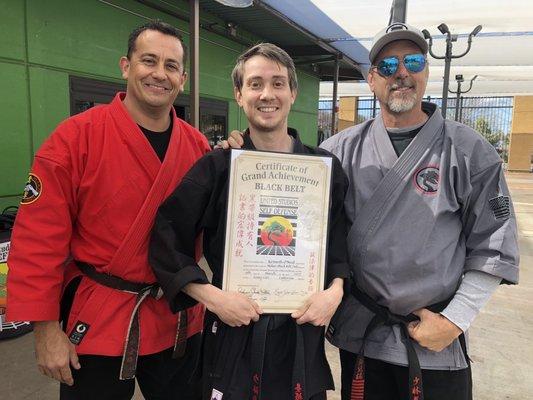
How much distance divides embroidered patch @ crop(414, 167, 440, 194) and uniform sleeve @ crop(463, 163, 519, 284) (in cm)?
13

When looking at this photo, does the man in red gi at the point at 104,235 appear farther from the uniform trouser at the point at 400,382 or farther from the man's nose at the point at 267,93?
the uniform trouser at the point at 400,382

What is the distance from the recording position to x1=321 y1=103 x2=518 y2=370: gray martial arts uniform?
1.68 meters

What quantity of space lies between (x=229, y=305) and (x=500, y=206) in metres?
1.04

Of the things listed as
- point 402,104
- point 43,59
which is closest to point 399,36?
point 402,104

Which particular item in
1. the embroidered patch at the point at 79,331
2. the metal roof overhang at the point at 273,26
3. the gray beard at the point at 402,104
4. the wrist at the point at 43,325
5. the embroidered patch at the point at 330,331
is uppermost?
the metal roof overhang at the point at 273,26

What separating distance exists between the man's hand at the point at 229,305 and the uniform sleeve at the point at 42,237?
556 mm

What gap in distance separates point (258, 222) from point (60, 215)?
719 millimetres

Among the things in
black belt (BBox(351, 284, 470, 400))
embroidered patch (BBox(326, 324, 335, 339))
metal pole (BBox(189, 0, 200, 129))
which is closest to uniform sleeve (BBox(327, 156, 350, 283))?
black belt (BBox(351, 284, 470, 400))

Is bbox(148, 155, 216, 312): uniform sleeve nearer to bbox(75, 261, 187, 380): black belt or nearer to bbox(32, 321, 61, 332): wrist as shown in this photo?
bbox(75, 261, 187, 380): black belt

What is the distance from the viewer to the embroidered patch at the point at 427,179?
1.71 m

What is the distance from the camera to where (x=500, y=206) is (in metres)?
1.67

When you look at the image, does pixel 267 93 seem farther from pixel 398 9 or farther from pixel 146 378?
pixel 398 9

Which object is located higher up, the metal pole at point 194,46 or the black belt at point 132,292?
the metal pole at point 194,46

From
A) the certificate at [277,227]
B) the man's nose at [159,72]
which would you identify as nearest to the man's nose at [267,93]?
the certificate at [277,227]
